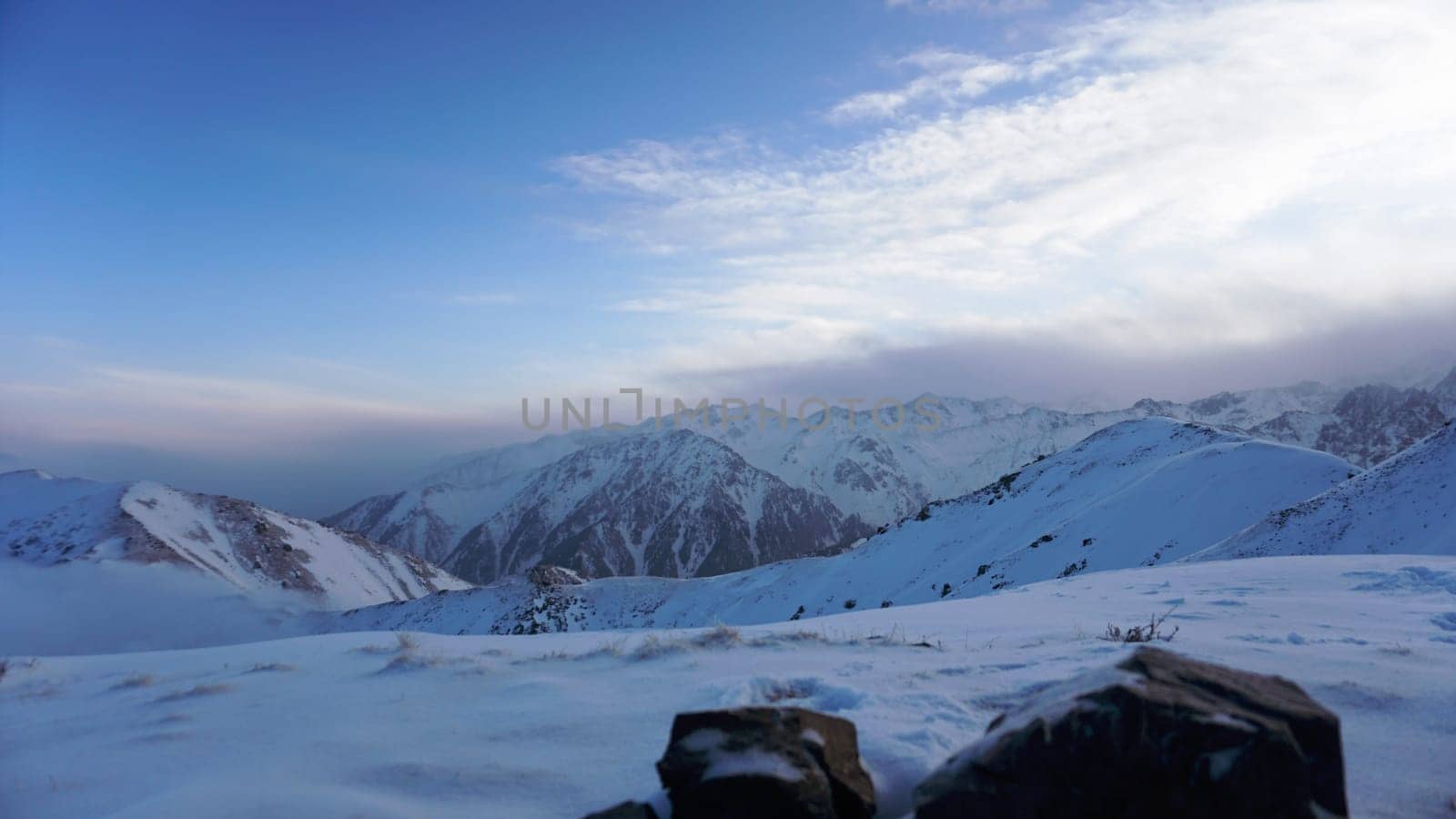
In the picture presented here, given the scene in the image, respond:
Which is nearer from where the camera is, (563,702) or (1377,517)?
(563,702)

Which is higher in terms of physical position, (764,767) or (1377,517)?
(764,767)

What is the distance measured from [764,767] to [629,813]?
68 centimetres

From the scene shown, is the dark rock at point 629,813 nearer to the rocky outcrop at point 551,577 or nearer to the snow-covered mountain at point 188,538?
the rocky outcrop at point 551,577

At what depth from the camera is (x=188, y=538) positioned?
268 ft

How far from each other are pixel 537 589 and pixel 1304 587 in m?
73.8

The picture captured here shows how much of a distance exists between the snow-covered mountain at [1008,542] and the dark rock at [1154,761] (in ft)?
119

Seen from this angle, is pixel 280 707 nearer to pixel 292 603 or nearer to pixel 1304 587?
pixel 1304 587

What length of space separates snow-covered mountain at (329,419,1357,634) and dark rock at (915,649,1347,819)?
36.3m

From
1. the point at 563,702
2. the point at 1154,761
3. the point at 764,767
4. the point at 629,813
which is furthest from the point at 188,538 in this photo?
the point at 1154,761

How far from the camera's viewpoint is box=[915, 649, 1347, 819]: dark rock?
8.89 feet

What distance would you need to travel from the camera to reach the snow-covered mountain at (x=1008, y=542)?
37.8m

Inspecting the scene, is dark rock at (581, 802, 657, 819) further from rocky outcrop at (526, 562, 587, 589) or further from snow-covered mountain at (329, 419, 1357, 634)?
rocky outcrop at (526, 562, 587, 589)

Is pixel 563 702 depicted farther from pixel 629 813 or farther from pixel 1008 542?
pixel 1008 542

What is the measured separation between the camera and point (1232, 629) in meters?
8.01
